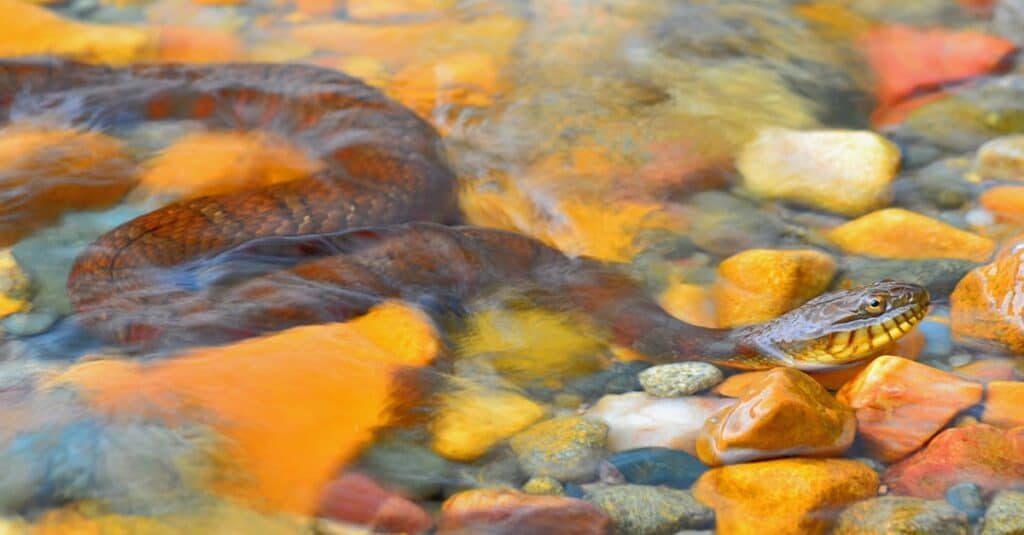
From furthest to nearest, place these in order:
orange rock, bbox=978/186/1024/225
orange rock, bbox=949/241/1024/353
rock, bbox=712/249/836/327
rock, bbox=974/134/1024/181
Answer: rock, bbox=974/134/1024/181
orange rock, bbox=978/186/1024/225
rock, bbox=712/249/836/327
orange rock, bbox=949/241/1024/353

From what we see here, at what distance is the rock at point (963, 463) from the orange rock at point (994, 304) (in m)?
0.58

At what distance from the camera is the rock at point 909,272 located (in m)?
3.67

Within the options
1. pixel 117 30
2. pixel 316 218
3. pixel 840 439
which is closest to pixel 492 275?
pixel 316 218

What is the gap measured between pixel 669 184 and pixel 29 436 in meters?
2.88

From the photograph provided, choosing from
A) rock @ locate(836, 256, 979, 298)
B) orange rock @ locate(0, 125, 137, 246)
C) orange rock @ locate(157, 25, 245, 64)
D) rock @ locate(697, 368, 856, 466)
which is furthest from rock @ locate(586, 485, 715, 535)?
orange rock @ locate(157, 25, 245, 64)

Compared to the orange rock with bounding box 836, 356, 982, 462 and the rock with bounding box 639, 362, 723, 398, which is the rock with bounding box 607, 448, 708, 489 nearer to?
the rock with bounding box 639, 362, 723, 398

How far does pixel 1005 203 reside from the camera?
14.0 feet

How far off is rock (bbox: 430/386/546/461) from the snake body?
0.59 meters

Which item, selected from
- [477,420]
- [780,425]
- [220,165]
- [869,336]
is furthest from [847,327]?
[220,165]

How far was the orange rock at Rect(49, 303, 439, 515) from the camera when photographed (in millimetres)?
2633

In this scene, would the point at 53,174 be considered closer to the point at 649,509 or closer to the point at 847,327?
the point at 649,509

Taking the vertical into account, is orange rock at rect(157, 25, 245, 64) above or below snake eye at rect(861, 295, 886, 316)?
above

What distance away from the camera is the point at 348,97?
5199 mm

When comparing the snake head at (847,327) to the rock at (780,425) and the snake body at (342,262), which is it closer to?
the snake body at (342,262)
